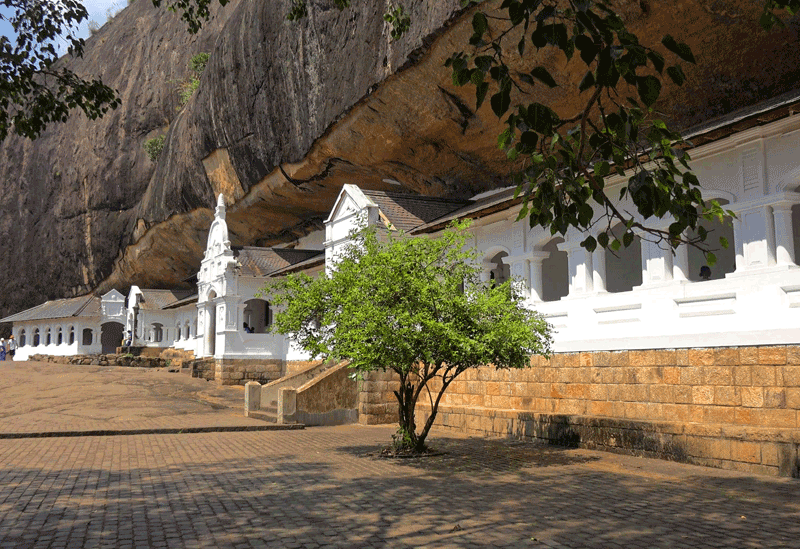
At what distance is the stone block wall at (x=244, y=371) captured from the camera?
27828 millimetres

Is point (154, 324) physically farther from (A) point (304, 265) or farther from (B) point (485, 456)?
(B) point (485, 456)

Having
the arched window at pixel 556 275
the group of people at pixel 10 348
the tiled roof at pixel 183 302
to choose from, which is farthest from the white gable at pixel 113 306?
the arched window at pixel 556 275

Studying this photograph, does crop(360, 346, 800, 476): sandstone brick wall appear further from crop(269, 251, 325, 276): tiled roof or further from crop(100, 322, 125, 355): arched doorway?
crop(100, 322, 125, 355): arched doorway

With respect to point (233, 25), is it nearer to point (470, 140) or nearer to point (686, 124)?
point (470, 140)

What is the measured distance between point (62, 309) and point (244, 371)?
2610cm

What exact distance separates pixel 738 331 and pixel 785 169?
2359 millimetres

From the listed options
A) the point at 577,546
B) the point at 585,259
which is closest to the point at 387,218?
the point at 585,259

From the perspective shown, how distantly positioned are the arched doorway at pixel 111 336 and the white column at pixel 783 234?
154 ft

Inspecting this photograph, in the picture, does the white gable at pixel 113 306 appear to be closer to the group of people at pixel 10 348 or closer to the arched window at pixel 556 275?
the group of people at pixel 10 348

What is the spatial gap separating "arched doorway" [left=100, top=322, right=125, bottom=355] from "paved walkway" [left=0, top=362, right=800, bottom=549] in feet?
133

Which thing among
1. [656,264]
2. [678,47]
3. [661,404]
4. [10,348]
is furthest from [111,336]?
[678,47]

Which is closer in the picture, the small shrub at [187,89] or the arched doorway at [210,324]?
the arched doorway at [210,324]

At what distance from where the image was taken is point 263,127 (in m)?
26.3

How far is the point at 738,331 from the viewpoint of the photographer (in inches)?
422
